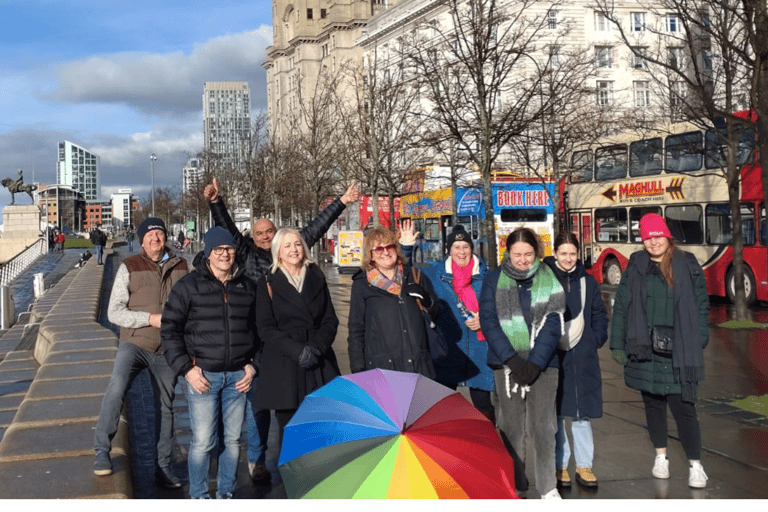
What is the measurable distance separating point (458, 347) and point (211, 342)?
81.2 inches

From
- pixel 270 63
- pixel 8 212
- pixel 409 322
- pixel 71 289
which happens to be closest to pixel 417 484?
pixel 409 322

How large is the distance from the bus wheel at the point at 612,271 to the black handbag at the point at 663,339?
18.6m

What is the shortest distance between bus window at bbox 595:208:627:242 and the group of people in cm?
1822

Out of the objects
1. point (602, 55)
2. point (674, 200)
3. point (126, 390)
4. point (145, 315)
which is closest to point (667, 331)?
point (145, 315)

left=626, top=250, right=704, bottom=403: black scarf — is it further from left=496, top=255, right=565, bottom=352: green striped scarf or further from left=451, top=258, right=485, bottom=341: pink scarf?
left=451, top=258, right=485, bottom=341: pink scarf

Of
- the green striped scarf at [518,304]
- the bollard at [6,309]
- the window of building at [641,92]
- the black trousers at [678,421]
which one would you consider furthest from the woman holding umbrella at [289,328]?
the window of building at [641,92]

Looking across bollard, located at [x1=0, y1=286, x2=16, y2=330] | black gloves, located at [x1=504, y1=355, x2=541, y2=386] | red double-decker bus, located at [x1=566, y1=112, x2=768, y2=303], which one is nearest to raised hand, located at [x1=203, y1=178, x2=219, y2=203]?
black gloves, located at [x1=504, y1=355, x2=541, y2=386]

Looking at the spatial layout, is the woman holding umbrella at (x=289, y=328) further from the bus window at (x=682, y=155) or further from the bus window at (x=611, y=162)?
Result: the bus window at (x=611, y=162)

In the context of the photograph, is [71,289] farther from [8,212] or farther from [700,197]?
[8,212]

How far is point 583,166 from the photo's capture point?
83.2ft

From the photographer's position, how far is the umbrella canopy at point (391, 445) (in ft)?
10.5

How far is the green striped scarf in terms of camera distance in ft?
17.1

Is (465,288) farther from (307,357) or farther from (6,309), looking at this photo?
(6,309)
